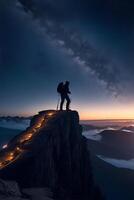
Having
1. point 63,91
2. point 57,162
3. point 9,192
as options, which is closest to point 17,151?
point 57,162

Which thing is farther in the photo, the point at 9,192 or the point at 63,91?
the point at 63,91

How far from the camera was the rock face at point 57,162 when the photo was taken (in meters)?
27.5

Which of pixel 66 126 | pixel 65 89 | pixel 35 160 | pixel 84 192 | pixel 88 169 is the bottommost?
pixel 84 192

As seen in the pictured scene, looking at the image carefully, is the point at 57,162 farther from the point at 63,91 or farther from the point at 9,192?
the point at 9,192

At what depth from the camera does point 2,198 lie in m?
20.2

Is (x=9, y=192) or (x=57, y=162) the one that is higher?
(x=57, y=162)

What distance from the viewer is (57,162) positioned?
126 ft

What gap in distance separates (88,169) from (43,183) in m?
22.4

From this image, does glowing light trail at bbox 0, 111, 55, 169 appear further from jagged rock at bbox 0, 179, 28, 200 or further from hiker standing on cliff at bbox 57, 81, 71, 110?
hiker standing on cliff at bbox 57, 81, 71, 110

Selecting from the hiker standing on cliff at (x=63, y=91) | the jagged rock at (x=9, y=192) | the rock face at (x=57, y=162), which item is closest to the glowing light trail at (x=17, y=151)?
the rock face at (x=57, y=162)

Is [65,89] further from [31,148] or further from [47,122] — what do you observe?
[31,148]

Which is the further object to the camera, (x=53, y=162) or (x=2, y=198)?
(x=53, y=162)

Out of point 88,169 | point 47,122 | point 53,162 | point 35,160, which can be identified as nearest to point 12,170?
point 35,160

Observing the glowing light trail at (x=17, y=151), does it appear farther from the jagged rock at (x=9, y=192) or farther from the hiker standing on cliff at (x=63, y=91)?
the hiker standing on cliff at (x=63, y=91)
